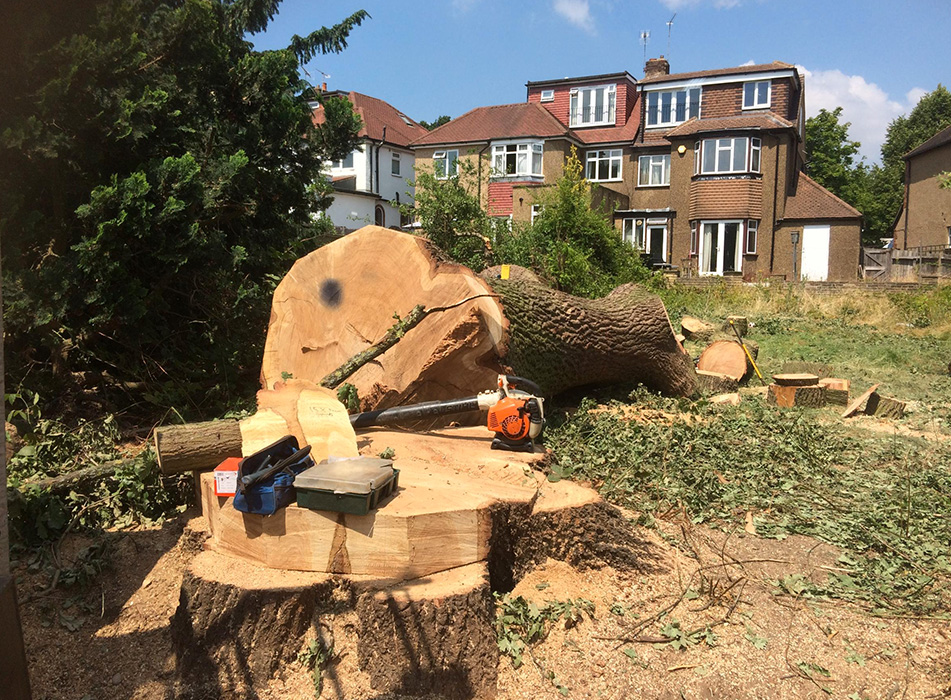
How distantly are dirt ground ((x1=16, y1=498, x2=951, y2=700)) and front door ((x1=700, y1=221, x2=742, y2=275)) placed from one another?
2752cm

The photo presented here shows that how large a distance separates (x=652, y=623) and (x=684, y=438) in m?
2.39

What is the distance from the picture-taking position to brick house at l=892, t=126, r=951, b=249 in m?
32.2

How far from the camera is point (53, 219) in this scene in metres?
5.42

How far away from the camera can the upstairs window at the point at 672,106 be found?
3141cm

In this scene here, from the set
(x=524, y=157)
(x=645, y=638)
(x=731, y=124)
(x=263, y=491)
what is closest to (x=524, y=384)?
(x=645, y=638)

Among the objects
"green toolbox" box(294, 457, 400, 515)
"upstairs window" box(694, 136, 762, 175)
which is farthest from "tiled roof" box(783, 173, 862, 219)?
"green toolbox" box(294, 457, 400, 515)

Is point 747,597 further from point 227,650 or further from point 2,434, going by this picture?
point 2,434

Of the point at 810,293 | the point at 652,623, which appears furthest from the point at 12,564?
the point at 810,293

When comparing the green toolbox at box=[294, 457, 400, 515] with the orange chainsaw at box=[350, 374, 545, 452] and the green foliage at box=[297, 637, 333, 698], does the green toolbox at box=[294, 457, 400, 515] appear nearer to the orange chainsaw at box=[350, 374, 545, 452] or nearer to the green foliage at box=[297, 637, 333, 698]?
the green foliage at box=[297, 637, 333, 698]

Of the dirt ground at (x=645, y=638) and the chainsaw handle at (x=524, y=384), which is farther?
the chainsaw handle at (x=524, y=384)

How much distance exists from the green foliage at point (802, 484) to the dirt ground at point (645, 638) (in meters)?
0.24

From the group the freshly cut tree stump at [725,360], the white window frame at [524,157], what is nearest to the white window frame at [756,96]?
the white window frame at [524,157]

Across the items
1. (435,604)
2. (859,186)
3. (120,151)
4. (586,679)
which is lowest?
(586,679)

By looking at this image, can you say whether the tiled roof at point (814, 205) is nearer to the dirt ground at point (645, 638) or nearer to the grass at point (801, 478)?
the grass at point (801, 478)
